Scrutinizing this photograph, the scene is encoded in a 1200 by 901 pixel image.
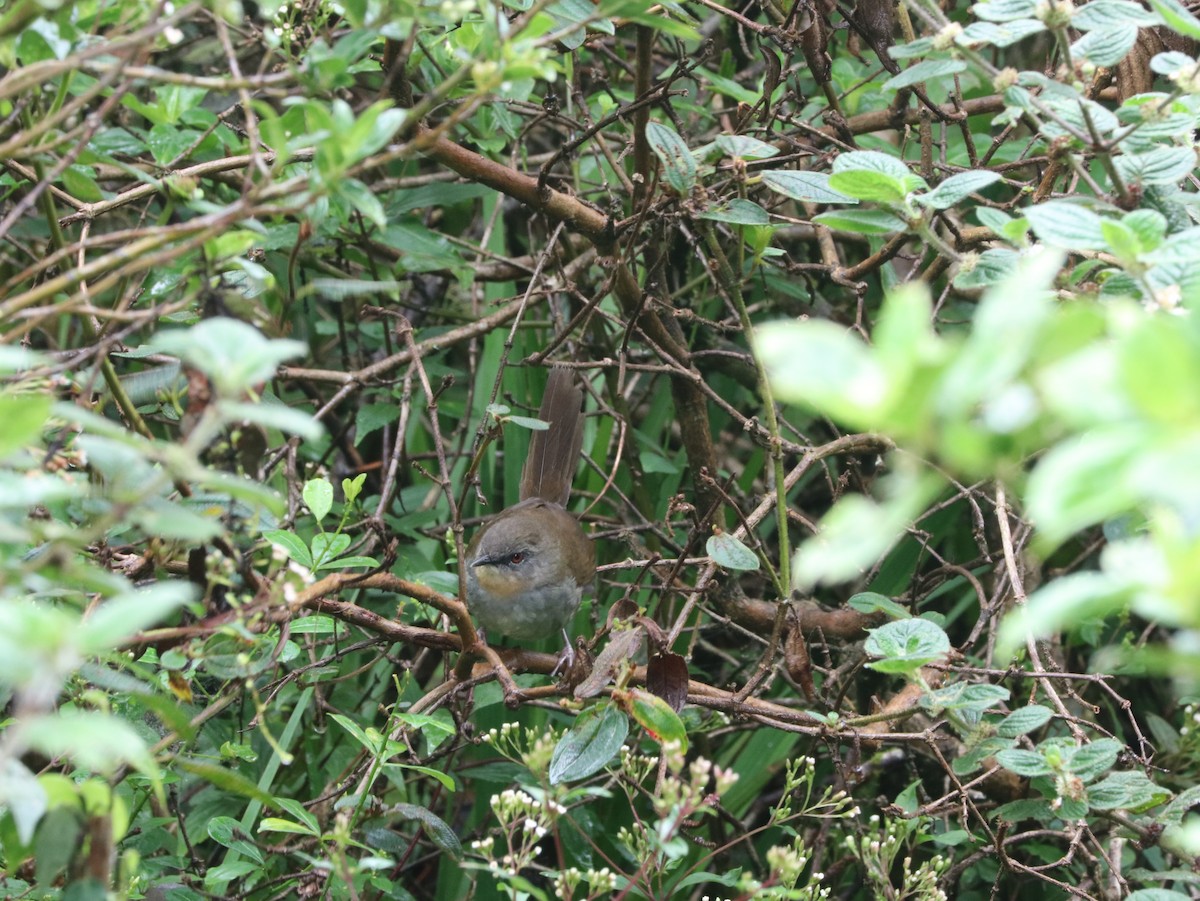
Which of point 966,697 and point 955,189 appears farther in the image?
point 966,697

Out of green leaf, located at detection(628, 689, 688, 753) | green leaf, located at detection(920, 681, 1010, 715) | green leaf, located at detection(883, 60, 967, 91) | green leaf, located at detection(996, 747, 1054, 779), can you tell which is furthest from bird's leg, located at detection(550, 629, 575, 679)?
green leaf, located at detection(883, 60, 967, 91)

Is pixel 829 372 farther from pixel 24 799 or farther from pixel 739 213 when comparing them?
pixel 739 213

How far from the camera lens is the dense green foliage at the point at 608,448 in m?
0.88

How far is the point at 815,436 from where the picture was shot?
13.5 feet

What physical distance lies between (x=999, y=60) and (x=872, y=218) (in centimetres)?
262

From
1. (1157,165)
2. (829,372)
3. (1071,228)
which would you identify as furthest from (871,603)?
(829,372)

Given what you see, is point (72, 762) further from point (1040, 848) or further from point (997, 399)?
point (1040, 848)

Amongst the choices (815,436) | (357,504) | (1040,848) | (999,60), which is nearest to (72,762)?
(357,504)

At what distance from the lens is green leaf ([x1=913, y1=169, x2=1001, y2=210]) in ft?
6.00

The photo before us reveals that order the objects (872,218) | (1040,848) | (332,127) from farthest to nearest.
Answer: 1. (1040,848)
2. (872,218)
3. (332,127)

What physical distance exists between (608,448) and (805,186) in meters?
1.68

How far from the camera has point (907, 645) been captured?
2020 mm

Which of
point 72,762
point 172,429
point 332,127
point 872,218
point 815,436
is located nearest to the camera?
point 332,127

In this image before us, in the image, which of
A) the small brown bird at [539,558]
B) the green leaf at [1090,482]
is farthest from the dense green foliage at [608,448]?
the small brown bird at [539,558]
